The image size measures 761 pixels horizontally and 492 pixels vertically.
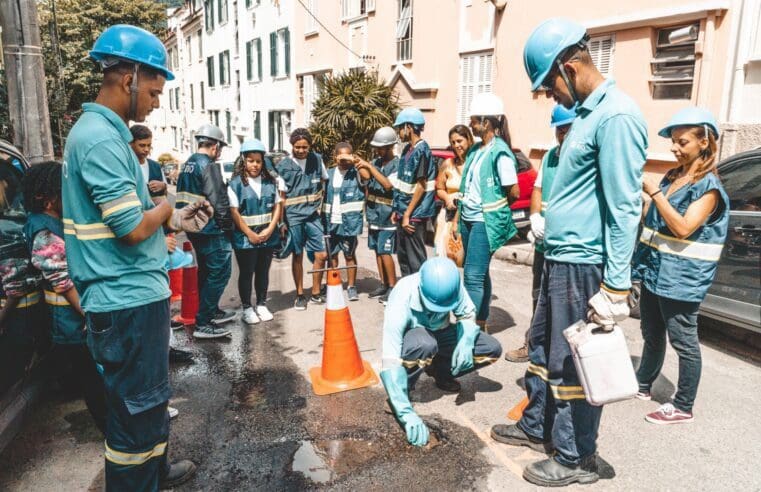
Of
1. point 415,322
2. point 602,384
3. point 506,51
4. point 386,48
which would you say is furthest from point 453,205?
point 386,48

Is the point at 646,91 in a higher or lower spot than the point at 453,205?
higher

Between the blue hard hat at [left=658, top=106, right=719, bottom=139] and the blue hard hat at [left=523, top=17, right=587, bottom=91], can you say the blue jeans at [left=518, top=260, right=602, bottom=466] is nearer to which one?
the blue hard hat at [left=523, top=17, right=587, bottom=91]

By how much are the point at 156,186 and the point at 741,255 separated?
4.80 m

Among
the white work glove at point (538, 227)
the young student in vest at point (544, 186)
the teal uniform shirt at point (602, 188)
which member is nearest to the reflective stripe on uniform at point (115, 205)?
the teal uniform shirt at point (602, 188)

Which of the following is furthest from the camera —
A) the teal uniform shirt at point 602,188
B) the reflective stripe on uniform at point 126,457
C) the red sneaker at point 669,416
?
the red sneaker at point 669,416

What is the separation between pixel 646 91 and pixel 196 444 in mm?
8434

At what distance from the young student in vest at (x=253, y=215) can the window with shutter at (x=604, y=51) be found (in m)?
6.55

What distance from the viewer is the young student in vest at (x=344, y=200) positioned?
6387mm

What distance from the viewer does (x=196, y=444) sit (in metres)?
3.54

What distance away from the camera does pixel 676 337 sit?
11.9ft

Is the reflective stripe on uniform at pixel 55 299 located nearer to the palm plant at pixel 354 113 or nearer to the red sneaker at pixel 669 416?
the red sneaker at pixel 669 416

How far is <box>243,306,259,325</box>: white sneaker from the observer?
19.2 feet

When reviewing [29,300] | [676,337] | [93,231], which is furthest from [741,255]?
[29,300]

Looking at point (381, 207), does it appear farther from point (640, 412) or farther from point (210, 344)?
point (640, 412)
